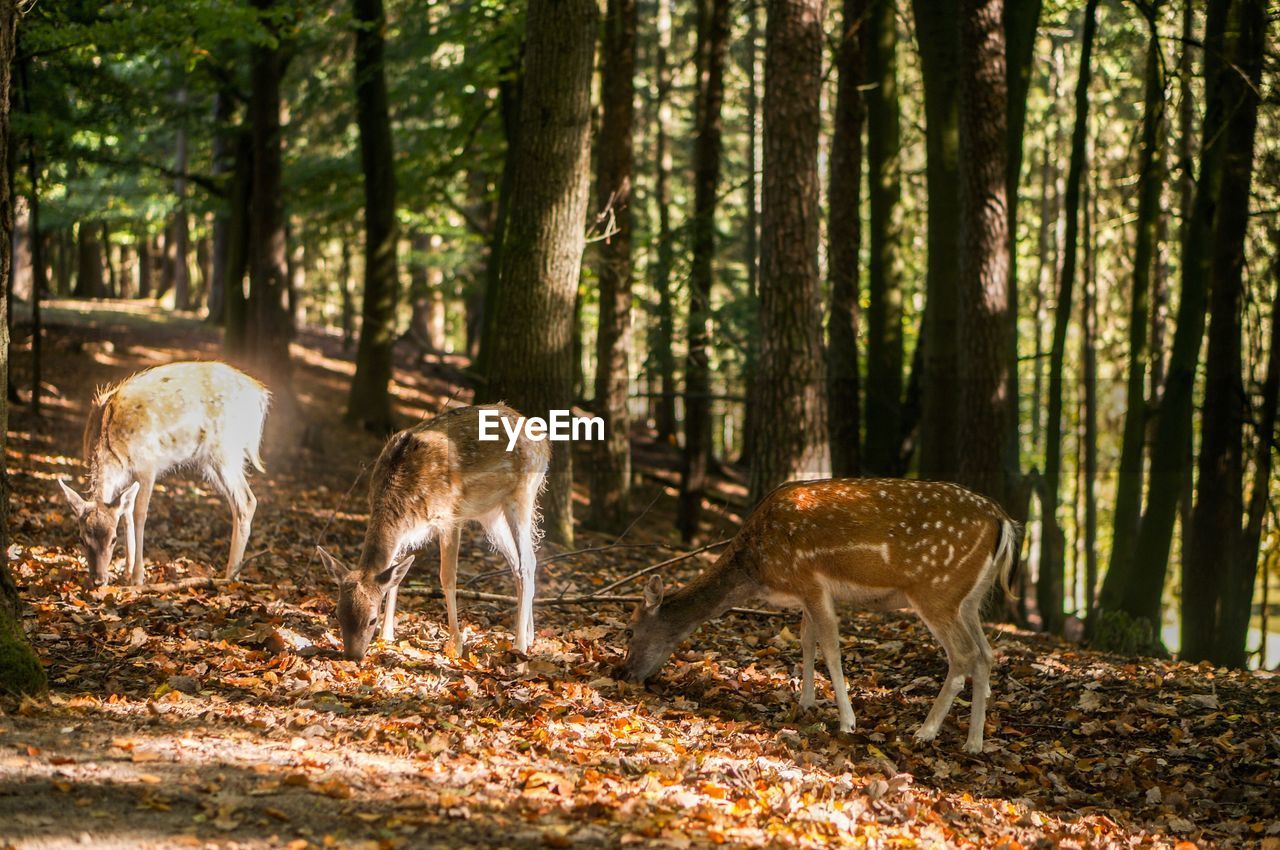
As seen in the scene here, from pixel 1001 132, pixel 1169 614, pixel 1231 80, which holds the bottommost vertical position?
pixel 1169 614

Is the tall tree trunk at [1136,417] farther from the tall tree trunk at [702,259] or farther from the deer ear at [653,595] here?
the deer ear at [653,595]

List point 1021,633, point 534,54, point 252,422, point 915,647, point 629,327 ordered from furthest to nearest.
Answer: point 629,327 < point 1021,633 < point 534,54 < point 252,422 < point 915,647

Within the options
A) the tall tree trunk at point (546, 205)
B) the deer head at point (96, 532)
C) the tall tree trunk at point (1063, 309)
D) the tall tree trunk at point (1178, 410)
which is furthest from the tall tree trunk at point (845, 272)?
the deer head at point (96, 532)

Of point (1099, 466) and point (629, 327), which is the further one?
point (1099, 466)

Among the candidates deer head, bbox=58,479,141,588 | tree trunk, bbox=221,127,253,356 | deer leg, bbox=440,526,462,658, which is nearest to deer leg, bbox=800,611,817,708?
deer leg, bbox=440,526,462,658

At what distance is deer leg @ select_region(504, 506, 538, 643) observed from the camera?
928 centimetres

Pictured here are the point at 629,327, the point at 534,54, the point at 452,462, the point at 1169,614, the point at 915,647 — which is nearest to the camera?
the point at 452,462

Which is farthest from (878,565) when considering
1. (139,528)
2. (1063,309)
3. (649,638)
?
(1063,309)

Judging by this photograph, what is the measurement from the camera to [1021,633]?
13.3 m

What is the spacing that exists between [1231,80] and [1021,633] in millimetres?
7798

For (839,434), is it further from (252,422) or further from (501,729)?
(501,729)

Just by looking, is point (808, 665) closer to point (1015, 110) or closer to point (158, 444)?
point (158, 444)

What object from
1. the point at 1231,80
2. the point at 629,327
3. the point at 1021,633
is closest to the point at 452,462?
the point at 1021,633

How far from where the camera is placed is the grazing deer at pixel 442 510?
8648 mm
